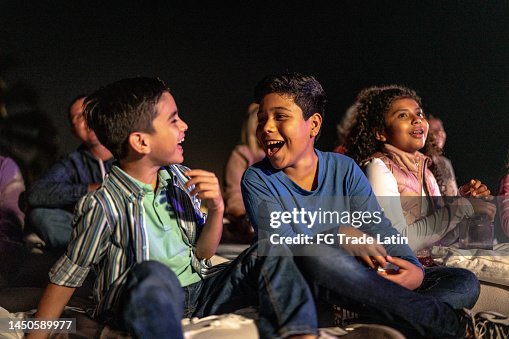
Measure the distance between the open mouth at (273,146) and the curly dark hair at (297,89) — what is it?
0.30 feet

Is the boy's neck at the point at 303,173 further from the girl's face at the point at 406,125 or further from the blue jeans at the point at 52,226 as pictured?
the blue jeans at the point at 52,226

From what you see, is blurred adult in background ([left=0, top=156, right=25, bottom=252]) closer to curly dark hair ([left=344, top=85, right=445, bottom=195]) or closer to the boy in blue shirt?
the boy in blue shirt

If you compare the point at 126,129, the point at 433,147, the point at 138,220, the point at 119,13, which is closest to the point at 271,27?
the point at 119,13

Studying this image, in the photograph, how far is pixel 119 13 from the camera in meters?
1.96

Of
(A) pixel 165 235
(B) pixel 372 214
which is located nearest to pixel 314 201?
(B) pixel 372 214

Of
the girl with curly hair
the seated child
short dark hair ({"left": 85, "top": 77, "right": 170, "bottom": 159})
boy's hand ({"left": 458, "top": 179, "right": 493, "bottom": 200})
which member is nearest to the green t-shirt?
the seated child

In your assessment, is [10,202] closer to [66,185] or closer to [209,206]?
[66,185]

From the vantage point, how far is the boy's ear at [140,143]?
1.32m

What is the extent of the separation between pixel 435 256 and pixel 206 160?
3.07ft

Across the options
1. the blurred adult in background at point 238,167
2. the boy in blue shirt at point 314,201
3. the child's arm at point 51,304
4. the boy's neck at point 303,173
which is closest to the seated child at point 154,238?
the child's arm at point 51,304

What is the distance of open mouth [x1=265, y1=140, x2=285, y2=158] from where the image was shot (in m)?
1.45

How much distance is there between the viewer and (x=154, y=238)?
1.29 meters

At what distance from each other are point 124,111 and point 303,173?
17.6 inches

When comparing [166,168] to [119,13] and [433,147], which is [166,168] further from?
[433,147]
